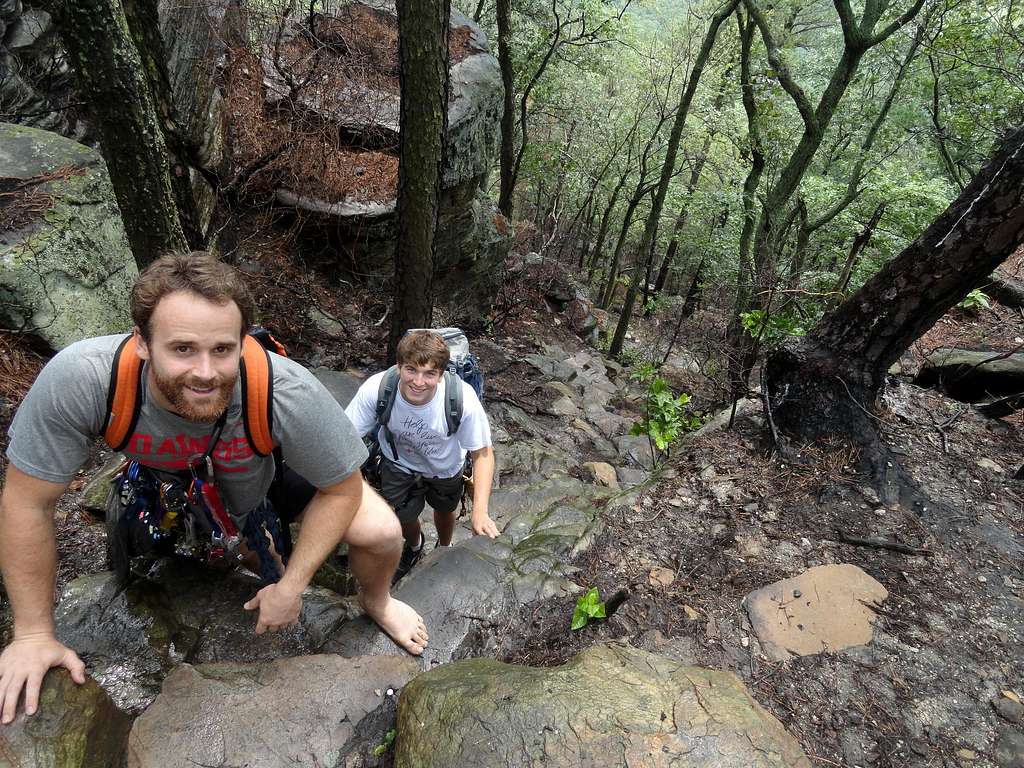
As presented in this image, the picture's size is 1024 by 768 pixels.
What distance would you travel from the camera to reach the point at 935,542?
3.50 meters

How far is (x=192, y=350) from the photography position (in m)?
1.70

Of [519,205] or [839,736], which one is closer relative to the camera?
[839,736]

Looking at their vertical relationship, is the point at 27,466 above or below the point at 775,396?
above

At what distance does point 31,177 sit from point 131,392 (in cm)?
411

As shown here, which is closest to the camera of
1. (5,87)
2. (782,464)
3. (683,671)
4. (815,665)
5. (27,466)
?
(27,466)

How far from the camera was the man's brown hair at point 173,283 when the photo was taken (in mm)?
1673

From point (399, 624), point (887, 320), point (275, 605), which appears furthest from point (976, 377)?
point (275, 605)

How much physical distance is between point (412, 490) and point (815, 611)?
2522mm

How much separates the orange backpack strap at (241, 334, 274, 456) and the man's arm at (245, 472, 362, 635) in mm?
395

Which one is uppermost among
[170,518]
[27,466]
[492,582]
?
[27,466]

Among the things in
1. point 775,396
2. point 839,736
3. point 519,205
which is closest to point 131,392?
point 839,736

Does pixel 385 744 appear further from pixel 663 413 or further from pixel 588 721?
pixel 663 413

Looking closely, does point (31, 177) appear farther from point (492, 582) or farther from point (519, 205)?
point (519, 205)

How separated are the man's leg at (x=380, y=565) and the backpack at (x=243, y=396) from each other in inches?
22.3
